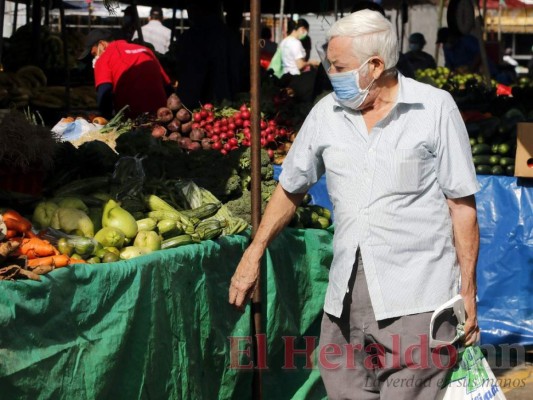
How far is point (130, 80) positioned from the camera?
8445 mm

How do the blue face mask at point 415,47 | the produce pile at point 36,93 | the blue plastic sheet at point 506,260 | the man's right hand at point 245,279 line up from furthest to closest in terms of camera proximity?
the blue face mask at point 415,47, the produce pile at point 36,93, the blue plastic sheet at point 506,260, the man's right hand at point 245,279

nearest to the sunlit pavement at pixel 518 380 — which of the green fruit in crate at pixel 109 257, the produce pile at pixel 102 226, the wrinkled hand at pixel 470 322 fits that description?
the produce pile at pixel 102 226

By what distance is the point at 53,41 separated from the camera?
13789mm

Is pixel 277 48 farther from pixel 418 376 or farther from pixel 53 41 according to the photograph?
pixel 418 376

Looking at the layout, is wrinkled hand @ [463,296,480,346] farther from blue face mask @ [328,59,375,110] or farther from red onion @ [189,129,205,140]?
Answer: red onion @ [189,129,205,140]

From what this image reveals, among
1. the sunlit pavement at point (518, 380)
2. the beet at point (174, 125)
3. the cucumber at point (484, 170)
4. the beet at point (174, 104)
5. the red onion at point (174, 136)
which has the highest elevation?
the beet at point (174, 104)

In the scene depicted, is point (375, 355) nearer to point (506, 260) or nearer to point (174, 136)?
point (506, 260)

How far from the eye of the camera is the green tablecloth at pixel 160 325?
11.3 ft

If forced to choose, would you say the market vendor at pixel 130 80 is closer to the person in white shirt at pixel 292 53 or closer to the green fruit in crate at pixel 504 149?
the green fruit in crate at pixel 504 149

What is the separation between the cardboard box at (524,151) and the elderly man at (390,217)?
341 centimetres

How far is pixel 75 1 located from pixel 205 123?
39.9 feet

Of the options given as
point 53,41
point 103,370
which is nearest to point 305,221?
point 103,370

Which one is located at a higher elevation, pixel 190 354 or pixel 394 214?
pixel 394 214

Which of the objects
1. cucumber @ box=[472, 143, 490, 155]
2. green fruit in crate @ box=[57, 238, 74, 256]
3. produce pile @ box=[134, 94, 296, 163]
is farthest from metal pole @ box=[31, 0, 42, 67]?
green fruit in crate @ box=[57, 238, 74, 256]
